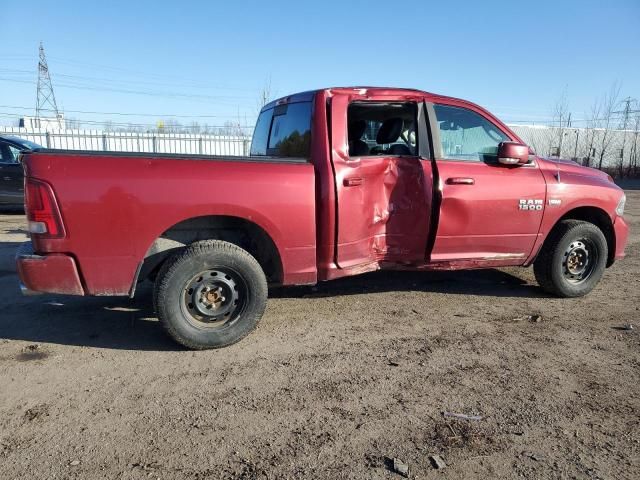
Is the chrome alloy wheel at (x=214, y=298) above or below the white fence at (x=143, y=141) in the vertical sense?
below

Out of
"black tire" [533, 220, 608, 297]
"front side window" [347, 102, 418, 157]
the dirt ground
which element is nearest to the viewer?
the dirt ground

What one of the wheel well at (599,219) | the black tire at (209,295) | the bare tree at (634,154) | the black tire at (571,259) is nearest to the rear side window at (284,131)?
the black tire at (209,295)

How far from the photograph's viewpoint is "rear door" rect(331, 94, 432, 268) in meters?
4.26

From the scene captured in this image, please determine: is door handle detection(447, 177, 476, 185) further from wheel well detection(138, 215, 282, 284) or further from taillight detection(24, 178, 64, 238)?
taillight detection(24, 178, 64, 238)

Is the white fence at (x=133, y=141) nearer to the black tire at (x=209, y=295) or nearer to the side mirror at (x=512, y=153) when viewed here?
the side mirror at (x=512, y=153)

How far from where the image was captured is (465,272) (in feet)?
21.5

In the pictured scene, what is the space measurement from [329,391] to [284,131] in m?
2.70

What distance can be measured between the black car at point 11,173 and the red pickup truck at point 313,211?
801cm

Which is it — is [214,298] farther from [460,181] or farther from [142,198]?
[460,181]

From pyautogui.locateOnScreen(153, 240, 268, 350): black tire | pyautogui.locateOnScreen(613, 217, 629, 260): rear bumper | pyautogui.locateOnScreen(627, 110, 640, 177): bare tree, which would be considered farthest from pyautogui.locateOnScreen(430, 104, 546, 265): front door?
pyautogui.locateOnScreen(627, 110, 640, 177): bare tree

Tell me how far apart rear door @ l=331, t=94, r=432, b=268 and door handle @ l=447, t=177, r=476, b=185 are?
0.22 meters

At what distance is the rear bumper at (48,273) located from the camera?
138 inches

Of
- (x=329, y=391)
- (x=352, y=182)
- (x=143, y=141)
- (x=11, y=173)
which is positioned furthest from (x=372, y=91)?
(x=143, y=141)

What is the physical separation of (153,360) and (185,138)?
21.5 metres
